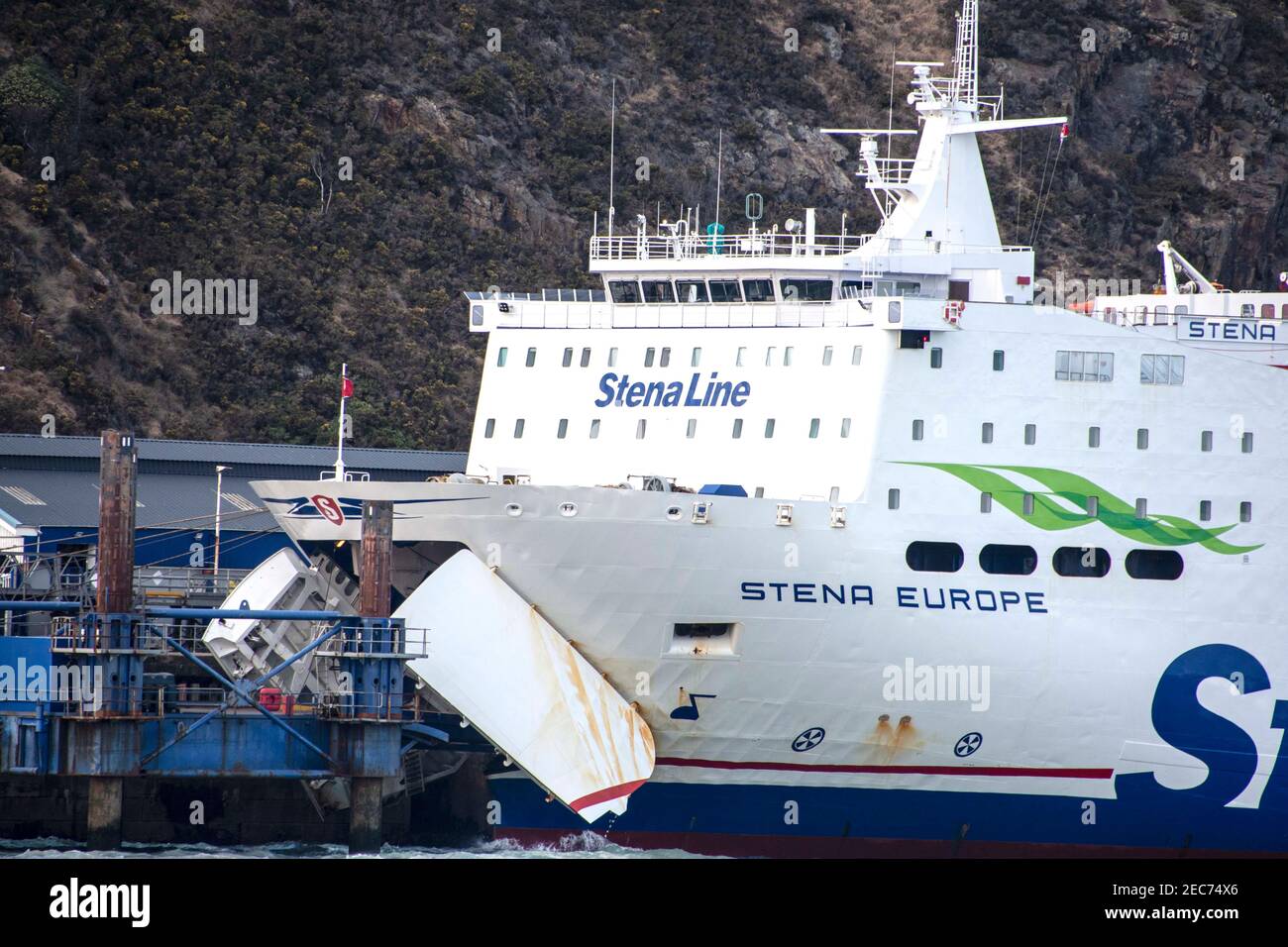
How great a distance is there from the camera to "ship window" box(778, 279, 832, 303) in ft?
113

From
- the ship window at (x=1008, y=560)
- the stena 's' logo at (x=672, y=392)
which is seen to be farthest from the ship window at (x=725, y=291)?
the ship window at (x=1008, y=560)

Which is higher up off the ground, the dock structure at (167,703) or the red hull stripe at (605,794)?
the dock structure at (167,703)

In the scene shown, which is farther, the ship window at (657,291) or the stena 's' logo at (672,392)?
the ship window at (657,291)

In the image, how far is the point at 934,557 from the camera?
1259 inches

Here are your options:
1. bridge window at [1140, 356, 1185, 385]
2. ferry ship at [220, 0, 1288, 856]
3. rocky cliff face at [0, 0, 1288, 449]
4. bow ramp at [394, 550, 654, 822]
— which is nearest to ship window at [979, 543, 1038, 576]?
ferry ship at [220, 0, 1288, 856]

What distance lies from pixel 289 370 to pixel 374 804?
3635 cm

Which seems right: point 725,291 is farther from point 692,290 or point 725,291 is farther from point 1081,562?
point 1081,562

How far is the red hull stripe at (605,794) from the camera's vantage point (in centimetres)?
3067

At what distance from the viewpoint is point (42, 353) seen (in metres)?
59.6

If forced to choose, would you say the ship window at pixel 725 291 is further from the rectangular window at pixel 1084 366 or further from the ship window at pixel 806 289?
the rectangular window at pixel 1084 366

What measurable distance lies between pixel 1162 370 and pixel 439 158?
137 feet

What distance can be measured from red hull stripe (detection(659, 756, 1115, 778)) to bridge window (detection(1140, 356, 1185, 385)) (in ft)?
22.1

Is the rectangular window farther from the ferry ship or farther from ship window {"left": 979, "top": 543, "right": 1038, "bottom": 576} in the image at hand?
ship window {"left": 979, "top": 543, "right": 1038, "bottom": 576}

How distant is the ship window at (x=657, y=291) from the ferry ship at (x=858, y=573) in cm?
82
